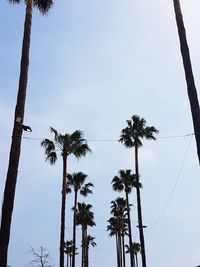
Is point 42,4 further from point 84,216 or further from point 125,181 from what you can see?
point 84,216

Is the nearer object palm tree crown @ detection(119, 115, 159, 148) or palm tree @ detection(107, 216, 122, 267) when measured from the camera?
palm tree crown @ detection(119, 115, 159, 148)

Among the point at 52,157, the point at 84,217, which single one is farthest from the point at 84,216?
the point at 52,157

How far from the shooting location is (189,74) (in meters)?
14.1

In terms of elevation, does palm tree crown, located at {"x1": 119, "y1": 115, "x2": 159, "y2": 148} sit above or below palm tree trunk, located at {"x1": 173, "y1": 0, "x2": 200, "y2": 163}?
above

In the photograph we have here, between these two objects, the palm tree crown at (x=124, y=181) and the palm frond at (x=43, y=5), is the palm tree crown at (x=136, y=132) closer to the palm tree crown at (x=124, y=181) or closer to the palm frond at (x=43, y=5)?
Result: the palm tree crown at (x=124, y=181)

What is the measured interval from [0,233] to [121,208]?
53.0 m

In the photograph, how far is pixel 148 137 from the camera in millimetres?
40969

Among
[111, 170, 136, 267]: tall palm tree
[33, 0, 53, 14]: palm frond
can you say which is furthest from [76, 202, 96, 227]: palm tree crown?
[33, 0, 53, 14]: palm frond

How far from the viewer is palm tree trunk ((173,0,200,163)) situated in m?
12.9

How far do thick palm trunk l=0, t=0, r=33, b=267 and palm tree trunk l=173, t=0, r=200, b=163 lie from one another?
5803 millimetres

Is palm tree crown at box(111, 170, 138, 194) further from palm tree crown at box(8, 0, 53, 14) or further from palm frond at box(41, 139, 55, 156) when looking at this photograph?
palm tree crown at box(8, 0, 53, 14)

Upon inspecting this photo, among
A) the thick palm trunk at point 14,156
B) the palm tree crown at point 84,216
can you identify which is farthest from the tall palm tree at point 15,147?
the palm tree crown at point 84,216

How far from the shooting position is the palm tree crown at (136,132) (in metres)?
40.8

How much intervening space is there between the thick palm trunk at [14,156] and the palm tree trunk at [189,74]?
19.0 ft
